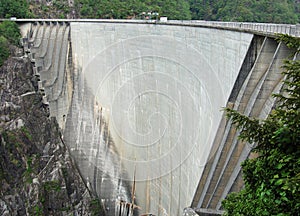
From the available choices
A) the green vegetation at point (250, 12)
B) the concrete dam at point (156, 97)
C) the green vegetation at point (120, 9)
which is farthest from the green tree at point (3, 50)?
the green vegetation at point (250, 12)

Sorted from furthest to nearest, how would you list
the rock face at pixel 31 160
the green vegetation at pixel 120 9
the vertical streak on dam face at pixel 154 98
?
the green vegetation at pixel 120 9 → the rock face at pixel 31 160 → the vertical streak on dam face at pixel 154 98

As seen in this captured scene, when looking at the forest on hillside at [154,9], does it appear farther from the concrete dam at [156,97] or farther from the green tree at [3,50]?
the green tree at [3,50]

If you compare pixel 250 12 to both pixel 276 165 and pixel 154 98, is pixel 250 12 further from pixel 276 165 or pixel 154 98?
pixel 276 165

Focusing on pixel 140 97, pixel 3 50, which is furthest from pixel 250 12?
pixel 3 50

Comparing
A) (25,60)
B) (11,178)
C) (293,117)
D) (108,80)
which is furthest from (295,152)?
(25,60)

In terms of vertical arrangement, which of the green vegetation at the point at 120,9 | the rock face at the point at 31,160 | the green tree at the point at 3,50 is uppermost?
the green vegetation at the point at 120,9

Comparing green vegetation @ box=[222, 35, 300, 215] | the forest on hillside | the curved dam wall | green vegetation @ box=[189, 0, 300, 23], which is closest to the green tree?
the curved dam wall

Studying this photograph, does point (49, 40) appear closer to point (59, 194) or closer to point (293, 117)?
point (59, 194)
